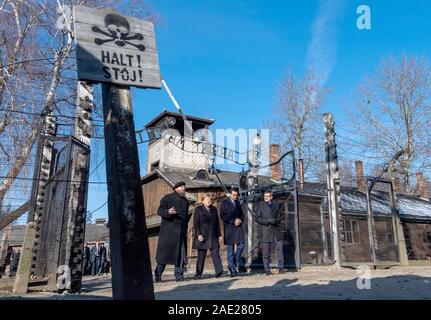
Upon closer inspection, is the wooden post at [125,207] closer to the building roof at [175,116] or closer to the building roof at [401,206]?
the building roof at [401,206]

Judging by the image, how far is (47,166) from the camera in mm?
8273

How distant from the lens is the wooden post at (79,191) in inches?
277

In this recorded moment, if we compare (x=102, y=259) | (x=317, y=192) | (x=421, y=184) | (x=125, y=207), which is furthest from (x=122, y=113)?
(x=421, y=184)

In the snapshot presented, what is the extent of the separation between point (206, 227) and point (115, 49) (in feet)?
18.2

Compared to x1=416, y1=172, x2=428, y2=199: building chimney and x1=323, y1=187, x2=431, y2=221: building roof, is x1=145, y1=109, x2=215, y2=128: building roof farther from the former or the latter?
x1=416, y1=172, x2=428, y2=199: building chimney

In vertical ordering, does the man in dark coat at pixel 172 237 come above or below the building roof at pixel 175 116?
below

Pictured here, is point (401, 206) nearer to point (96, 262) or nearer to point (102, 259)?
point (102, 259)

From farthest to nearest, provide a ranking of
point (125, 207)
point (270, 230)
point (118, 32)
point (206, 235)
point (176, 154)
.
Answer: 1. point (176, 154)
2. point (270, 230)
3. point (206, 235)
4. point (118, 32)
5. point (125, 207)

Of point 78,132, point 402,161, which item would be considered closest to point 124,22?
point 78,132

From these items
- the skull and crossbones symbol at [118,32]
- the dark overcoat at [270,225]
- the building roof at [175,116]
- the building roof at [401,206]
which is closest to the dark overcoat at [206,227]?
the dark overcoat at [270,225]

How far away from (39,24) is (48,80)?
210cm

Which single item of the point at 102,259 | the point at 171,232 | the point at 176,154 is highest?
the point at 176,154

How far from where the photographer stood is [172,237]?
27.2 feet
